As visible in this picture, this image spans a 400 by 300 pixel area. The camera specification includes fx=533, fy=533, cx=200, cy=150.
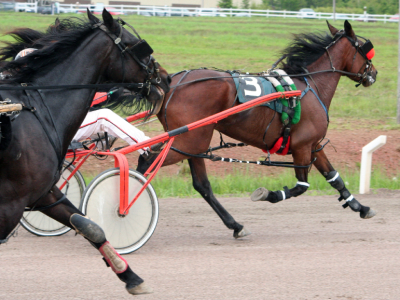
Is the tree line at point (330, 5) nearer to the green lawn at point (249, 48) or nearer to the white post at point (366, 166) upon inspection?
the green lawn at point (249, 48)

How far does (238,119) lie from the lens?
203 inches

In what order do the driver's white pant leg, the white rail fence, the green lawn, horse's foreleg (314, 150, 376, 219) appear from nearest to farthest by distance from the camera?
the driver's white pant leg
horse's foreleg (314, 150, 376, 219)
the green lawn
the white rail fence

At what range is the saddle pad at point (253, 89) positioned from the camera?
509 cm

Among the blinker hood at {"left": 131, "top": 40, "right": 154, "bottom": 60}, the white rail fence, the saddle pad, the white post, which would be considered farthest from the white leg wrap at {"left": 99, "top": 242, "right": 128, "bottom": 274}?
the white rail fence

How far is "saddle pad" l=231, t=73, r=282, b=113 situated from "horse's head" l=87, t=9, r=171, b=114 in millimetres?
1466

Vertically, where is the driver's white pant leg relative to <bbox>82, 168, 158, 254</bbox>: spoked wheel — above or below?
above

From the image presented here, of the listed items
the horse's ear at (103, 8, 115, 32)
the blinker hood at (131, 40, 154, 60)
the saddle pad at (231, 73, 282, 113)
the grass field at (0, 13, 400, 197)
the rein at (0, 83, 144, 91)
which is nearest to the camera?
the rein at (0, 83, 144, 91)

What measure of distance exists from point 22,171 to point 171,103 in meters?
2.16

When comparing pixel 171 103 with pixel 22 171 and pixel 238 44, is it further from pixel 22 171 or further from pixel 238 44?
pixel 238 44

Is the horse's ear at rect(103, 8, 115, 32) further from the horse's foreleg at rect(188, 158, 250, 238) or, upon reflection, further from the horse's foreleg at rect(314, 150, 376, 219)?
the horse's foreleg at rect(314, 150, 376, 219)

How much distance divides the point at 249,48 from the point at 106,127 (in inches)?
660

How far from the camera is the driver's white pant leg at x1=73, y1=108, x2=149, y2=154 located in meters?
4.66

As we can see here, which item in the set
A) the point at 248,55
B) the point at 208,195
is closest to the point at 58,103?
the point at 208,195

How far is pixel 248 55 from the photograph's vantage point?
60.4ft
